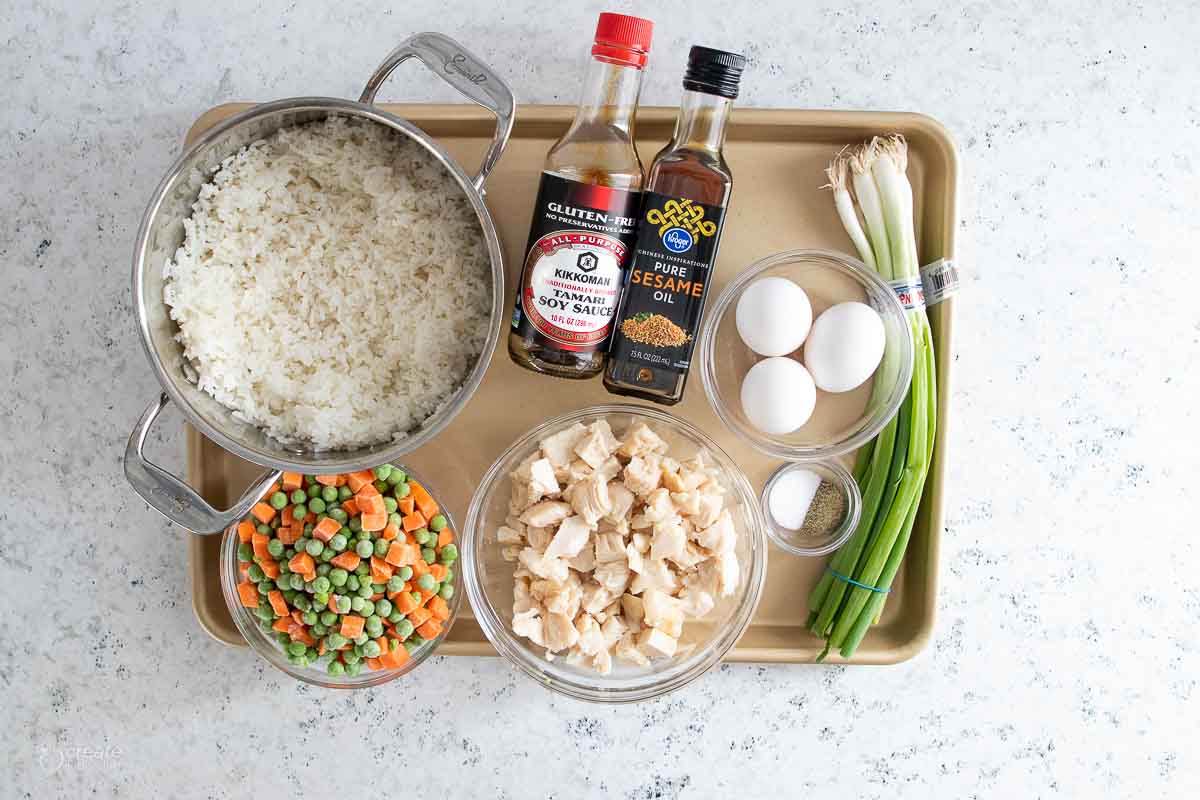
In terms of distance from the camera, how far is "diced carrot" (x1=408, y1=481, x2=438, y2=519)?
→ 131 centimetres

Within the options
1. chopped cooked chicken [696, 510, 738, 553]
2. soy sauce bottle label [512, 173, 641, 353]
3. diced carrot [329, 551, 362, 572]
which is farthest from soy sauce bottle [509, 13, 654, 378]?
diced carrot [329, 551, 362, 572]

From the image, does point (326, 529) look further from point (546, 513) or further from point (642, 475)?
point (642, 475)

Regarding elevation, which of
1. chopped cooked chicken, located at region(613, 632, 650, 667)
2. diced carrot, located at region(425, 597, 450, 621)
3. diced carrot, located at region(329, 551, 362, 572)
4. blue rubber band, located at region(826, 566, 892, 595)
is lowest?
diced carrot, located at region(425, 597, 450, 621)

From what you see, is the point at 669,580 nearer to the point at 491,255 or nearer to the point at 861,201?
the point at 491,255

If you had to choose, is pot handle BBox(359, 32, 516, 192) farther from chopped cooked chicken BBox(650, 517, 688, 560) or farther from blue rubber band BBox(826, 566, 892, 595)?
blue rubber band BBox(826, 566, 892, 595)

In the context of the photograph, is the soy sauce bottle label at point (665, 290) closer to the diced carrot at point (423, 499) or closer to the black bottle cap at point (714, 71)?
the black bottle cap at point (714, 71)

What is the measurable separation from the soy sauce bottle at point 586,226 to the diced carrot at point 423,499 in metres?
0.29

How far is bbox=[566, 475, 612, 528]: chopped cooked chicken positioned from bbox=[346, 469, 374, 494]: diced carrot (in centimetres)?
33

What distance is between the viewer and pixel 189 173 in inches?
46.0

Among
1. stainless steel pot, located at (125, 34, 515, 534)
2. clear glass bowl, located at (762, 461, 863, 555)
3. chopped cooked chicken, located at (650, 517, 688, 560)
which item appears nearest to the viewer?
stainless steel pot, located at (125, 34, 515, 534)

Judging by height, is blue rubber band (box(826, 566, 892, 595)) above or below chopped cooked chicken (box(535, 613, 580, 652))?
above

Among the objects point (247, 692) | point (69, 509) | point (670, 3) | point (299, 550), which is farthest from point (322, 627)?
point (670, 3)

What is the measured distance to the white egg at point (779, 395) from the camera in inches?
49.7

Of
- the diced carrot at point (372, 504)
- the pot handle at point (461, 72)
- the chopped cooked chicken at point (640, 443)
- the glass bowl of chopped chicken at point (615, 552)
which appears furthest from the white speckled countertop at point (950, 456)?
the chopped cooked chicken at point (640, 443)
